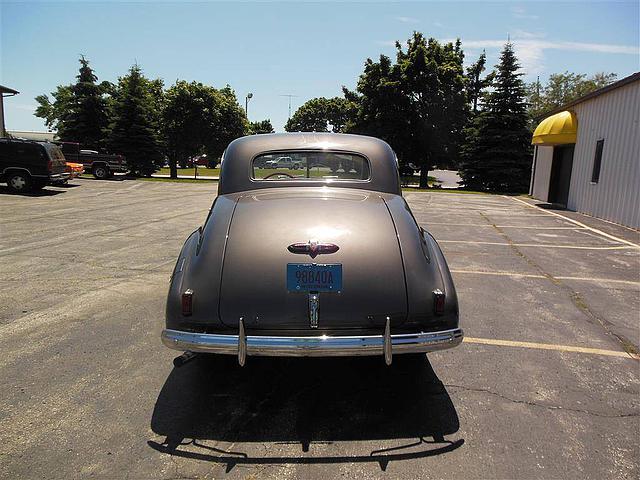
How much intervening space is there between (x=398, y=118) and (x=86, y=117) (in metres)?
23.5

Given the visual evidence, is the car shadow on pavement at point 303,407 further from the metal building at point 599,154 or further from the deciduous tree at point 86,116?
the deciduous tree at point 86,116

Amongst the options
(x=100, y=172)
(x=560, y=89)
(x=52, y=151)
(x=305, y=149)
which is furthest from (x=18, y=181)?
(x=560, y=89)

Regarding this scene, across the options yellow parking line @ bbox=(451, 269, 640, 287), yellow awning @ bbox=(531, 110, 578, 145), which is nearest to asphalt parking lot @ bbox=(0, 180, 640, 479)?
yellow parking line @ bbox=(451, 269, 640, 287)

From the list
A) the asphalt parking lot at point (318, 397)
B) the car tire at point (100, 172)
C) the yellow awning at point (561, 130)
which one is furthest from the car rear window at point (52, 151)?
the yellow awning at point (561, 130)

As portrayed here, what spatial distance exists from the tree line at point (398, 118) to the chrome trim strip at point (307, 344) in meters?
30.2

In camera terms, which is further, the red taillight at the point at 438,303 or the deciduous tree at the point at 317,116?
the deciduous tree at the point at 317,116

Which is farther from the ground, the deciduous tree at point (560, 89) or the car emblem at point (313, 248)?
the deciduous tree at point (560, 89)

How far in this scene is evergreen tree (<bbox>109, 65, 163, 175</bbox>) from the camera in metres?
31.1

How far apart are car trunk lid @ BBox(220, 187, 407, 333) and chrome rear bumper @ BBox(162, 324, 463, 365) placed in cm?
10

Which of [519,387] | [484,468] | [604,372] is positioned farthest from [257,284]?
[604,372]

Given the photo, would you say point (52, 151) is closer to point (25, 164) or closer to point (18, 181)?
point (25, 164)

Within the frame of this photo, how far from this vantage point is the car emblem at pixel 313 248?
300 cm

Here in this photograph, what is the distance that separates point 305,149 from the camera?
4.31 meters

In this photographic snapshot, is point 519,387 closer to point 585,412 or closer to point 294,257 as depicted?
point 585,412
